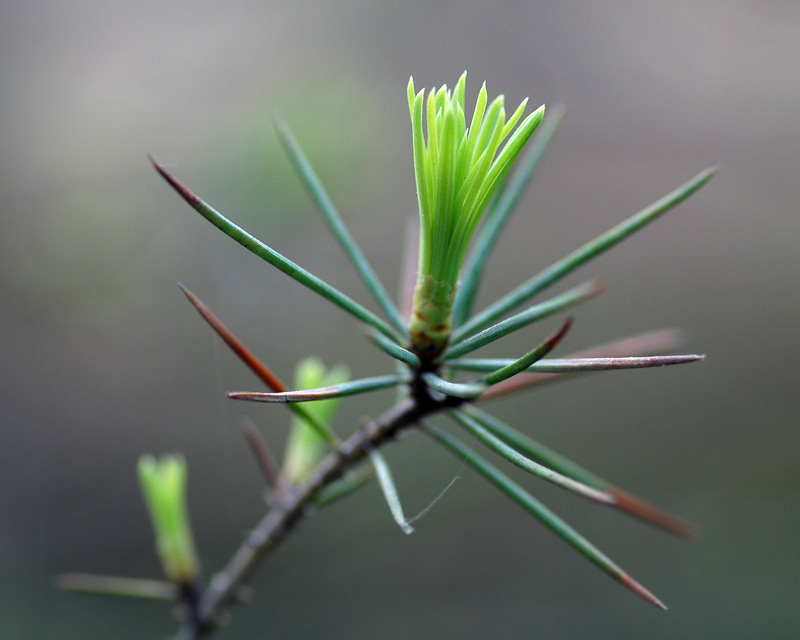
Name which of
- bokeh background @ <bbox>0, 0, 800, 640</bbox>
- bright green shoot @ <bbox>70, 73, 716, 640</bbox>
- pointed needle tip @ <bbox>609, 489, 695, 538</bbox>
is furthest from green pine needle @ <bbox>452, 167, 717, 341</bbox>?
bokeh background @ <bbox>0, 0, 800, 640</bbox>

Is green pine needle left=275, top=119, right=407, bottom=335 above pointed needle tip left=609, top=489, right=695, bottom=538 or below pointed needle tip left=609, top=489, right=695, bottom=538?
above

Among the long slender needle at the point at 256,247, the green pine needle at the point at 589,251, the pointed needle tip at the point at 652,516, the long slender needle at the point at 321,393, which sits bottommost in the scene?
the pointed needle tip at the point at 652,516

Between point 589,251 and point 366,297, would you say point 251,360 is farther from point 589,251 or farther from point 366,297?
point 366,297

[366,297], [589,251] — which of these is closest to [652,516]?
[589,251]

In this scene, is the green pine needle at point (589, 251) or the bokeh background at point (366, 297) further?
the bokeh background at point (366, 297)

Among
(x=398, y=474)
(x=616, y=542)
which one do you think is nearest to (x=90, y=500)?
(x=398, y=474)

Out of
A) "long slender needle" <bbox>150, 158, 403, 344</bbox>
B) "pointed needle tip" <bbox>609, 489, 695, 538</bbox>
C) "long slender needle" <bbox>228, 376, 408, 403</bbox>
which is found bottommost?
"pointed needle tip" <bbox>609, 489, 695, 538</bbox>

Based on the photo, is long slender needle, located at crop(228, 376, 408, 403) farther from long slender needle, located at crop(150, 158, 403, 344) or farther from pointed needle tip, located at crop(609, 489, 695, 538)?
pointed needle tip, located at crop(609, 489, 695, 538)

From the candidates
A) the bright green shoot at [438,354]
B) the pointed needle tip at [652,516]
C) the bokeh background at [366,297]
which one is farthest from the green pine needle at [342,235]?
the bokeh background at [366,297]

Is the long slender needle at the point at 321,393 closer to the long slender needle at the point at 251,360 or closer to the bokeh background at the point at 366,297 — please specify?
the long slender needle at the point at 251,360
